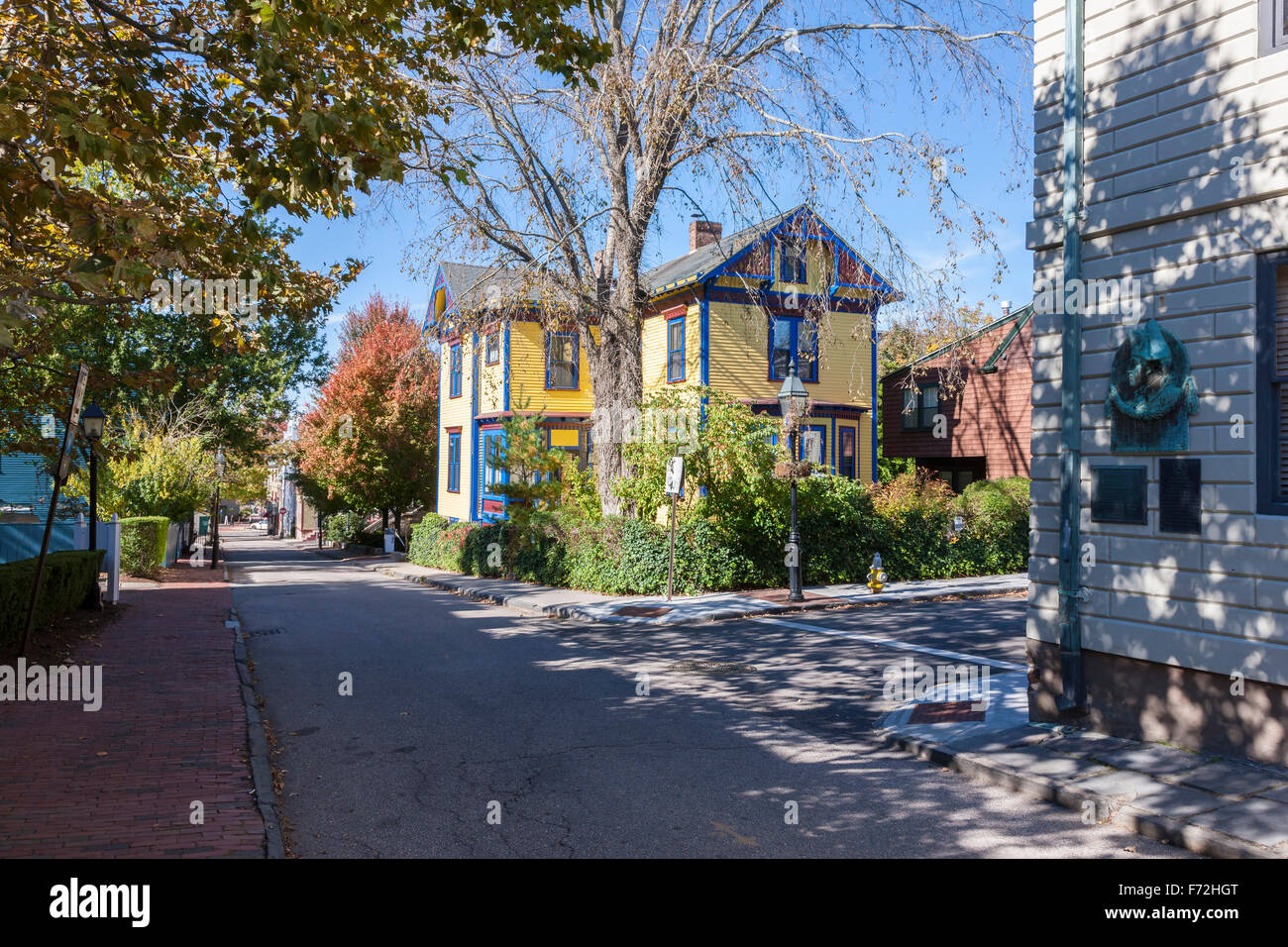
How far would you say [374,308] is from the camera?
180ft

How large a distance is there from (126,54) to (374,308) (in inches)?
1957

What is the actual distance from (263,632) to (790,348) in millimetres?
17600

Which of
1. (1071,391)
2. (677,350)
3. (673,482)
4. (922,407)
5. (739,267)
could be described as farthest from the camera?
(922,407)

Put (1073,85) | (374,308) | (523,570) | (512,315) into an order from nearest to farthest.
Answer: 1. (1073,85)
2. (512,315)
3. (523,570)
4. (374,308)

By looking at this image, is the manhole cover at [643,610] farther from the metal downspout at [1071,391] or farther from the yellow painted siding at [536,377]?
the yellow painted siding at [536,377]

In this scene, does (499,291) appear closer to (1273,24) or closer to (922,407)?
(1273,24)

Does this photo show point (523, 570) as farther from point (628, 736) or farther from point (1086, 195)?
point (1086, 195)

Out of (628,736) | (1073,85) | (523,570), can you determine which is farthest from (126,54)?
(523,570)

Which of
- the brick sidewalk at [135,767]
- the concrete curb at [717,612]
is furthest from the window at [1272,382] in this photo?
the concrete curb at [717,612]

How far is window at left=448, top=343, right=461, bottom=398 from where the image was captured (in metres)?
34.9

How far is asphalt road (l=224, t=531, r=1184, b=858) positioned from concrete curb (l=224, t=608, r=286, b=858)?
0.14 m

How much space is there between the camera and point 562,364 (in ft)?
101

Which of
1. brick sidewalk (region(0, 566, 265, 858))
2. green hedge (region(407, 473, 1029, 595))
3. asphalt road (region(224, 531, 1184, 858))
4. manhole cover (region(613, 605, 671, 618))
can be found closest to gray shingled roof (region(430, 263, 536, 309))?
green hedge (region(407, 473, 1029, 595))

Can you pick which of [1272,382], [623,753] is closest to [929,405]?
[1272,382]
